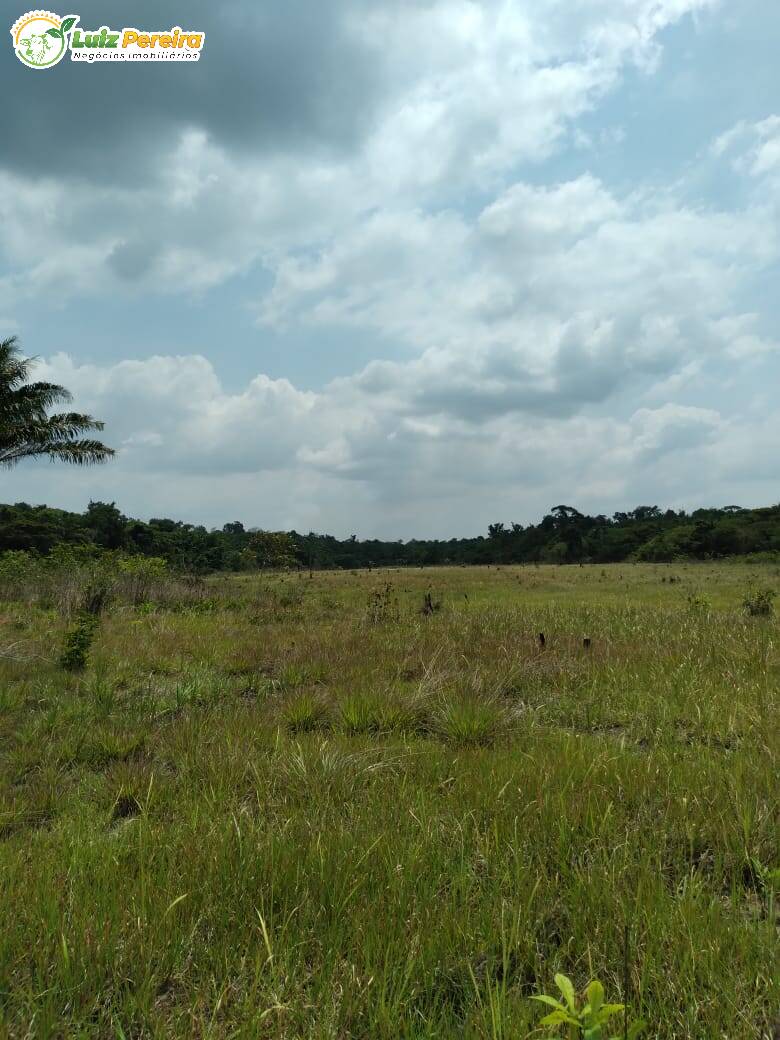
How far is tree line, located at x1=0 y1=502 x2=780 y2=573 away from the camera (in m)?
55.3

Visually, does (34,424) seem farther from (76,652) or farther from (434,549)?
(434,549)

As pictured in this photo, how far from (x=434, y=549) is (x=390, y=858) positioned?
100753mm

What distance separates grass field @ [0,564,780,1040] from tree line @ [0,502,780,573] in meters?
36.1

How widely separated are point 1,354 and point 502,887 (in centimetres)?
2917

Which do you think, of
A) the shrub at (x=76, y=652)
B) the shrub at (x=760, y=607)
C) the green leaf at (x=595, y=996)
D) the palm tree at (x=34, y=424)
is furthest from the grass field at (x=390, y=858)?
the palm tree at (x=34, y=424)

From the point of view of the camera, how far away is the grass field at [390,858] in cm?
176

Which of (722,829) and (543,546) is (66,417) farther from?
(543,546)

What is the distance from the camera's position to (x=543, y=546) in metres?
88.2

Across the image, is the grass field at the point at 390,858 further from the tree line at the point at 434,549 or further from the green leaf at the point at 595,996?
the tree line at the point at 434,549

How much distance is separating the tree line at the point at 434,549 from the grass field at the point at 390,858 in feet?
119

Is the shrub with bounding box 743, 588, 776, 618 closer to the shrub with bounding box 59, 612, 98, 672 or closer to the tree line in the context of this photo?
the shrub with bounding box 59, 612, 98, 672

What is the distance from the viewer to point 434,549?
103m

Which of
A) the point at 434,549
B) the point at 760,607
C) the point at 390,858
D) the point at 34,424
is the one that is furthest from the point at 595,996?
the point at 434,549

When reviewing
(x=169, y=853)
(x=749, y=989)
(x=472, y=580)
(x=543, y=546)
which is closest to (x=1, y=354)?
(x=472, y=580)
